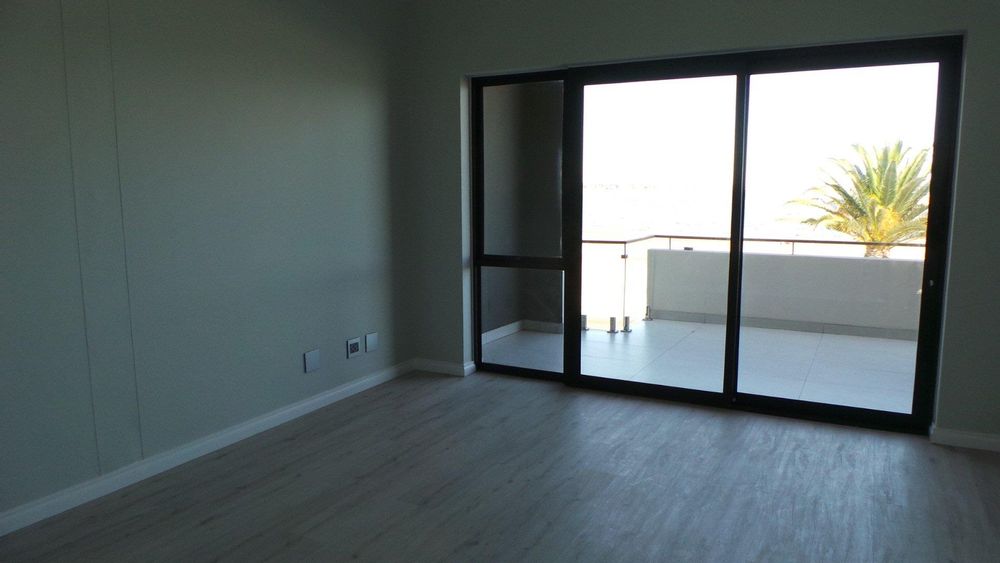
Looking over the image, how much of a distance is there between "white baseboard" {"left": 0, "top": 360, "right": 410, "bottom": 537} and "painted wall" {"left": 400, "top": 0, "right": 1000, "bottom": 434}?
113 centimetres

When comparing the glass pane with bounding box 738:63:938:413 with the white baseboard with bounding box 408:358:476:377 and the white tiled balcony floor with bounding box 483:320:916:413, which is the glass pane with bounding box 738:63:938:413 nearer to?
the white tiled balcony floor with bounding box 483:320:916:413

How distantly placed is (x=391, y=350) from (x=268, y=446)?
1504 millimetres

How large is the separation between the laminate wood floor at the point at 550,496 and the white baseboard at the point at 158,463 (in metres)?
0.07

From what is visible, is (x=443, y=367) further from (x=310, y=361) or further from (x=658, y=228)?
(x=658, y=228)

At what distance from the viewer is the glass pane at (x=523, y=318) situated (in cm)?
517

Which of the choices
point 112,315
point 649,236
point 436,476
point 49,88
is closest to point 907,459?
point 649,236

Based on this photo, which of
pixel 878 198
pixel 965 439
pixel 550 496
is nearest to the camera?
pixel 550 496

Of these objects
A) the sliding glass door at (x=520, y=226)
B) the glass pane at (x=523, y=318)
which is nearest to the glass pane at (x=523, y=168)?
the sliding glass door at (x=520, y=226)

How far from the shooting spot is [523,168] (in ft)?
16.9

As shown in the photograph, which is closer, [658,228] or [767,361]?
[767,361]

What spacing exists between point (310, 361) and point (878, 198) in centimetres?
374

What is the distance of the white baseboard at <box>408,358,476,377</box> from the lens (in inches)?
209

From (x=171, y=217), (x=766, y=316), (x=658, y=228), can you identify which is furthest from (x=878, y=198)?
(x=171, y=217)

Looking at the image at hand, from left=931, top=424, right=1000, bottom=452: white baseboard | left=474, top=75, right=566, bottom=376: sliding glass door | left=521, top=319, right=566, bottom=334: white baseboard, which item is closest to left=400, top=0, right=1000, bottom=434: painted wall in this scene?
left=931, top=424, right=1000, bottom=452: white baseboard
